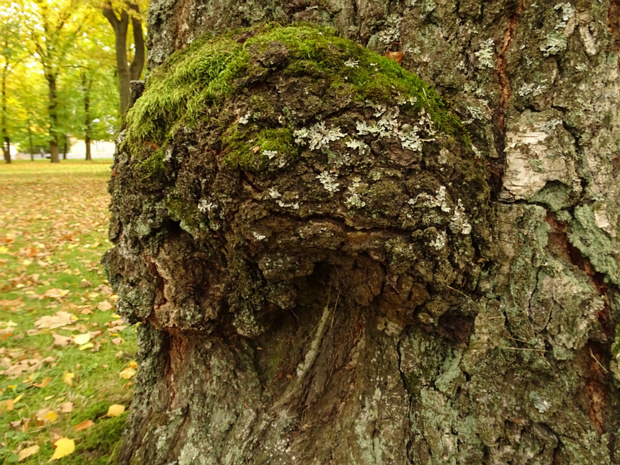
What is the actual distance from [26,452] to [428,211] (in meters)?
2.51

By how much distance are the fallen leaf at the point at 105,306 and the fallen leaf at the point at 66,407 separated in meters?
1.50

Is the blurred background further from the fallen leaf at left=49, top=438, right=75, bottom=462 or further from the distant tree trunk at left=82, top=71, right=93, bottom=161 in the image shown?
the fallen leaf at left=49, top=438, right=75, bottom=462

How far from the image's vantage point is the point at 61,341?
328 cm

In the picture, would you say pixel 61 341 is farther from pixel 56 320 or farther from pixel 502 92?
pixel 502 92

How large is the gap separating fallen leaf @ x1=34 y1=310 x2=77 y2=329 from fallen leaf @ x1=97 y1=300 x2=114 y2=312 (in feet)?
0.92

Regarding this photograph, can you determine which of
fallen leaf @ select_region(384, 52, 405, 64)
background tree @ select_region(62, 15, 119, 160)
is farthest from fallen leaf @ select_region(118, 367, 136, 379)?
background tree @ select_region(62, 15, 119, 160)

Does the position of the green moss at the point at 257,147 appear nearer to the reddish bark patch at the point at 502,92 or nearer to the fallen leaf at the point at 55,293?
the reddish bark patch at the point at 502,92

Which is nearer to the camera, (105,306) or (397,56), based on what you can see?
(397,56)

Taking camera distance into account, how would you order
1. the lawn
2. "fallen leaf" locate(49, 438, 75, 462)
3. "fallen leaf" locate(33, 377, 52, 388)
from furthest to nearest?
"fallen leaf" locate(33, 377, 52, 388) → the lawn → "fallen leaf" locate(49, 438, 75, 462)

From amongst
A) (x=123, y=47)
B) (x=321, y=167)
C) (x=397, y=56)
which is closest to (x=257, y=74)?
(x=321, y=167)

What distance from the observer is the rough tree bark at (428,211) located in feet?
4.24

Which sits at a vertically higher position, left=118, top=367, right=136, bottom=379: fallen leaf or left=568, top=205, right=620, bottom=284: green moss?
left=568, top=205, right=620, bottom=284: green moss

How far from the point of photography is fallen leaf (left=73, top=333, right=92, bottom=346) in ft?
10.7

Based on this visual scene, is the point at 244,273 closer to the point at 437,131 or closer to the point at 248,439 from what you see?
the point at 248,439
